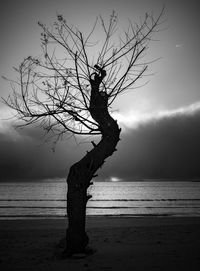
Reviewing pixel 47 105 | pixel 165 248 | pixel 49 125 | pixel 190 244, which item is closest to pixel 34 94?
pixel 47 105

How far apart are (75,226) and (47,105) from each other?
3.32 m

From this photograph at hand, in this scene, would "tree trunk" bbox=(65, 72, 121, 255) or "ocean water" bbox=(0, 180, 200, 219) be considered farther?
"ocean water" bbox=(0, 180, 200, 219)

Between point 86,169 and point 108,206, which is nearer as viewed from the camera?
point 86,169

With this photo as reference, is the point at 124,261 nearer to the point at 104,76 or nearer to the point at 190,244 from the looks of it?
the point at 190,244

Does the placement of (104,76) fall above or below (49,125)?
above

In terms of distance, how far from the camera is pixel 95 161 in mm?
7293

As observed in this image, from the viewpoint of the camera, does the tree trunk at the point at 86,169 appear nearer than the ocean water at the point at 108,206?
Yes

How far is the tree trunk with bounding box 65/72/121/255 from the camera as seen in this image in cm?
708

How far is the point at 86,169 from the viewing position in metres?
7.20

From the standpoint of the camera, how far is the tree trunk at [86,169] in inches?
279

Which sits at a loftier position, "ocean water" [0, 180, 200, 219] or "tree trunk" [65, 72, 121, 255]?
"tree trunk" [65, 72, 121, 255]

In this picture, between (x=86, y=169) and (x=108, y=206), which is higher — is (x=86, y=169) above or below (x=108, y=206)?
above

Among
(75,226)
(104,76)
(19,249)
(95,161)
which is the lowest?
(19,249)

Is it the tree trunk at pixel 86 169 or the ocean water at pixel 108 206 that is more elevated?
the tree trunk at pixel 86 169
